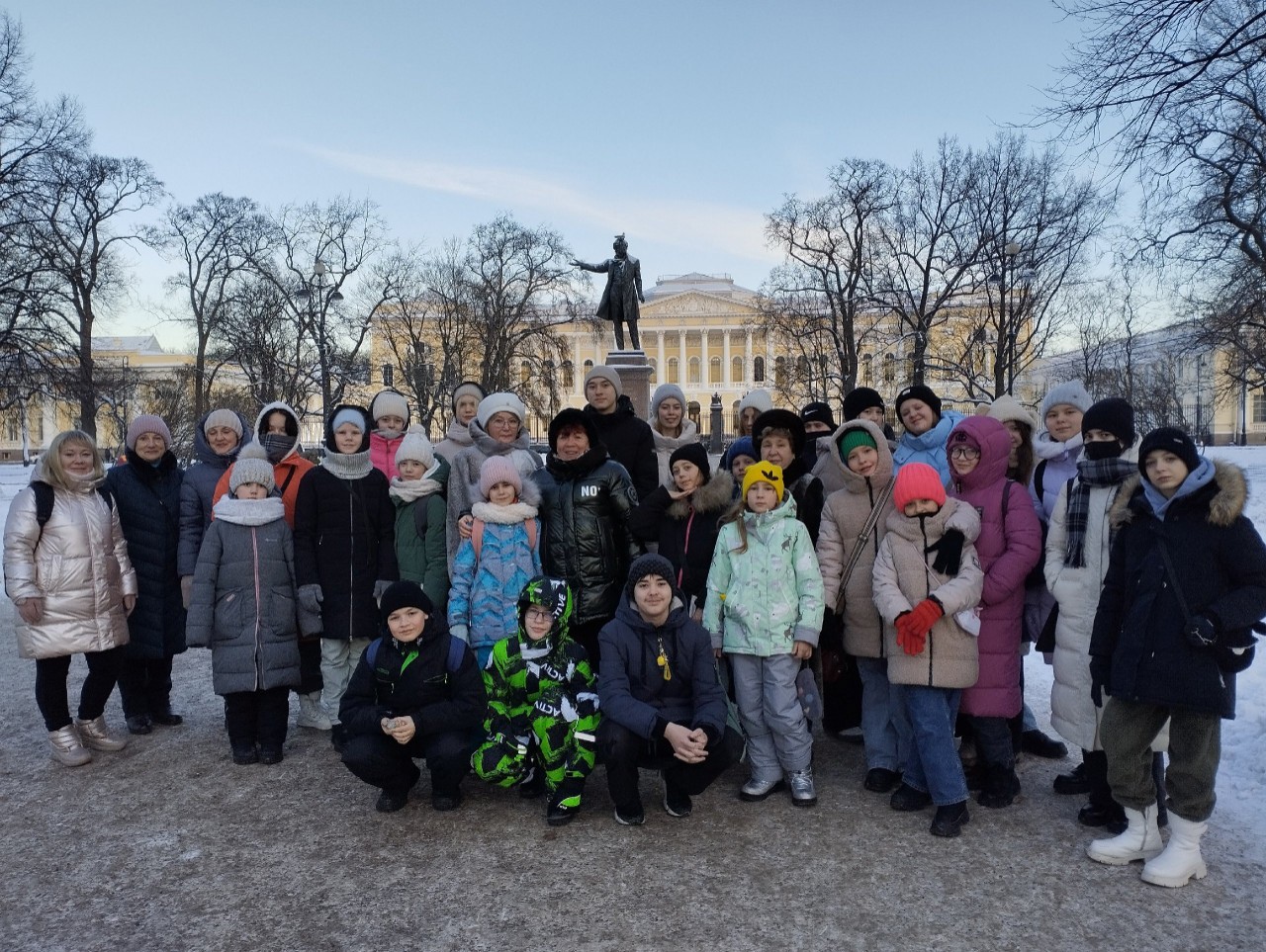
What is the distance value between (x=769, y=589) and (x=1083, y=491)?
1500 mm

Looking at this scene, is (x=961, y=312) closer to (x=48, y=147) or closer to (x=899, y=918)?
(x=48, y=147)

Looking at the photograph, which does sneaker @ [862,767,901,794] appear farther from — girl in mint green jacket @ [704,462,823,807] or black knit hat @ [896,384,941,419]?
black knit hat @ [896,384,941,419]

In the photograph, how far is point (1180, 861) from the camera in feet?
11.1

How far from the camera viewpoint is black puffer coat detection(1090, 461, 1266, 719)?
326 centimetres

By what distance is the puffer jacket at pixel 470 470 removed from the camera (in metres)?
5.25

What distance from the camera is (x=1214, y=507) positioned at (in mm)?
3309

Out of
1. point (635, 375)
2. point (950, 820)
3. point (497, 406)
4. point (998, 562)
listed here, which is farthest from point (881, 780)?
point (635, 375)

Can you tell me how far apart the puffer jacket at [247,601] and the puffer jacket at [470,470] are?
0.93 metres

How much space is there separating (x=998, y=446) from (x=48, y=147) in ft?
71.2

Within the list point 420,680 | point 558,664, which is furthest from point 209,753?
point 558,664

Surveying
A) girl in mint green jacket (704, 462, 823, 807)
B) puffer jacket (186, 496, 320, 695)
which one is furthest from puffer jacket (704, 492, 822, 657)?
puffer jacket (186, 496, 320, 695)

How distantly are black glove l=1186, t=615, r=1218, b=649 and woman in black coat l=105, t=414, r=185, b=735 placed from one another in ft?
17.3

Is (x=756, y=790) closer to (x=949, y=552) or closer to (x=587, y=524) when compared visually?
(x=949, y=552)

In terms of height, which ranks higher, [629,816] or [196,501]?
[196,501]
